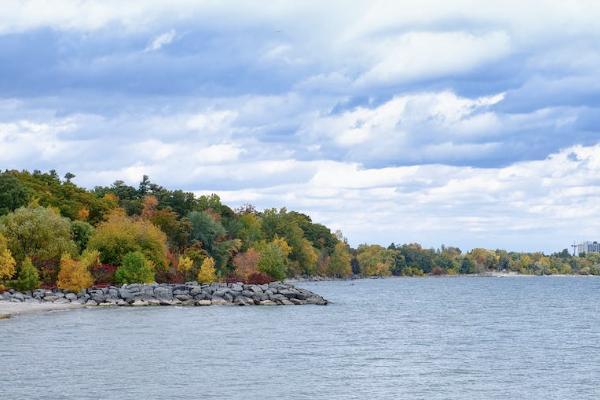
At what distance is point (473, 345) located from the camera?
195 feet

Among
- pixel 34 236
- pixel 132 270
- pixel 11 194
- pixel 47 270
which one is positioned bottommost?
pixel 47 270

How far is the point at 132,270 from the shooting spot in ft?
324

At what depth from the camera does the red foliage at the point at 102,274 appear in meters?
98.1

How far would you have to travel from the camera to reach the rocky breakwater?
8662 cm

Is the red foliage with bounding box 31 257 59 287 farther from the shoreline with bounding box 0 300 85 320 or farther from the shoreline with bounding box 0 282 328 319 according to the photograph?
the shoreline with bounding box 0 300 85 320

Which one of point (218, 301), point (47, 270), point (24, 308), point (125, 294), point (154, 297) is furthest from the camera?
point (218, 301)

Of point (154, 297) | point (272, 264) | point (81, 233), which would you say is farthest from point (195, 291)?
point (272, 264)

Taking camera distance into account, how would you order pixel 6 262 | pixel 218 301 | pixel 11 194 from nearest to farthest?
pixel 6 262 → pixel 218 301 → pixel 11 194

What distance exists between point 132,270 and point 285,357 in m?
52.8

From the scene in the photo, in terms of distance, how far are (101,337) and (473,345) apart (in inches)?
985

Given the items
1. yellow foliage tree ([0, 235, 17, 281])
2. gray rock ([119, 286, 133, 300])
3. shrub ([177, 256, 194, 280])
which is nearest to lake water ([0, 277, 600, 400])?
gray rock ([119, 286, 133, 300])

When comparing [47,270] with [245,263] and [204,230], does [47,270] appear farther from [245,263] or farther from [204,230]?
[245,263]

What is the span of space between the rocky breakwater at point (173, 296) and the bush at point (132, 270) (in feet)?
12.7

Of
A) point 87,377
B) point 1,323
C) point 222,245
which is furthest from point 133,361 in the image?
point 222,245
